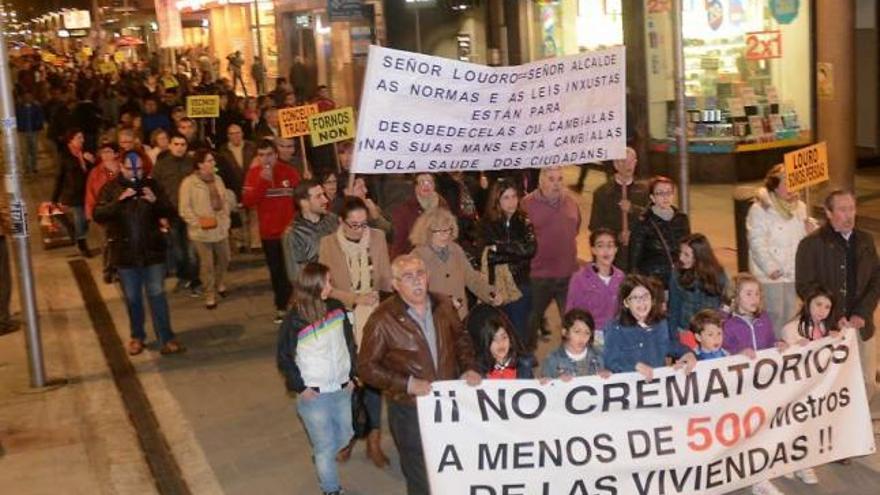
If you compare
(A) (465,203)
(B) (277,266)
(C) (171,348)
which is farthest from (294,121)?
(C) (171,348)

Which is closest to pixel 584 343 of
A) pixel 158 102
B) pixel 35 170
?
pixel 158 102

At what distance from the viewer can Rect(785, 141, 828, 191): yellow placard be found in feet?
27.1

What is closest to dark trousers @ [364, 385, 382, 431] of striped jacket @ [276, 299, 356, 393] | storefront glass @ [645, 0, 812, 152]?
striped jacket @ [276, 299, 356, 393]

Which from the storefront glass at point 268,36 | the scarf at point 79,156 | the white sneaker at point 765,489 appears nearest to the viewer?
the white sneaker at point 765,489

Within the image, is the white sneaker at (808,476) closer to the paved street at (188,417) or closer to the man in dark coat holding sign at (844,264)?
the paved street at (188,417)

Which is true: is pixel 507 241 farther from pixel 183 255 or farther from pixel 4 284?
pixel 4 284

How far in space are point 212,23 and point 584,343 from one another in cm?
3173

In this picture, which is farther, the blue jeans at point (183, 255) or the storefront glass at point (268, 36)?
the storefront glass at point (268, 36)

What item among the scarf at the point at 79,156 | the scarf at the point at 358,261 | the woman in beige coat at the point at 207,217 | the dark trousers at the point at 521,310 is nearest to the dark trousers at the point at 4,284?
the woman in beige coat at the point at 207,217

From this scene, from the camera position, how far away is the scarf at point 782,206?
8.36 m

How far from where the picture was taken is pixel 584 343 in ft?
21.9

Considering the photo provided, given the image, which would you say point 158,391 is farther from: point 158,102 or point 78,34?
point 78,34

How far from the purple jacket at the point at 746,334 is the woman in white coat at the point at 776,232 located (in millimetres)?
1390

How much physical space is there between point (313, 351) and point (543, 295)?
2.93m
